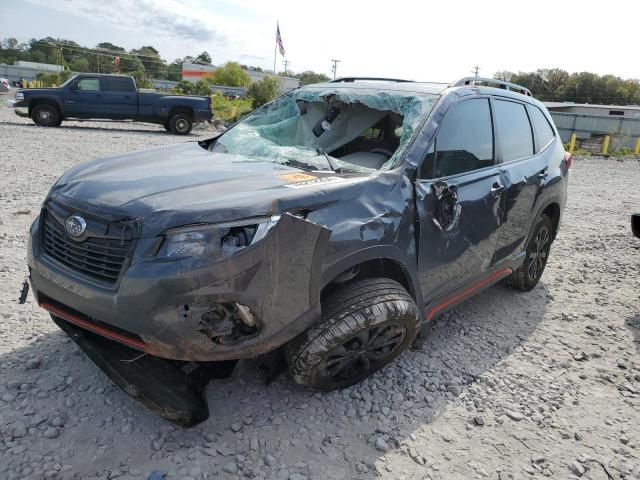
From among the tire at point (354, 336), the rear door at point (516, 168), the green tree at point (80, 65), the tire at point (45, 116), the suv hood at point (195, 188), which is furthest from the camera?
the green tree at point (80, 65)

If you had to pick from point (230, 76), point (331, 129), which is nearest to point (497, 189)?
point (331, 129)

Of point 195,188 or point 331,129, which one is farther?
point 331,129

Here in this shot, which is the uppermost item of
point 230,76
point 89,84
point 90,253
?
point 230,76

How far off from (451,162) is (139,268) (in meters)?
1.97

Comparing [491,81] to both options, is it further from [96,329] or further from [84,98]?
[84,98]

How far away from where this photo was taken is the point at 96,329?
2285mm

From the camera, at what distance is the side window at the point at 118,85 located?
15.7 meters

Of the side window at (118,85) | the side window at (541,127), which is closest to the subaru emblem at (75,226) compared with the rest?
the side window at (541,127)

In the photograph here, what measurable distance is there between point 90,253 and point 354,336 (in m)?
1.31

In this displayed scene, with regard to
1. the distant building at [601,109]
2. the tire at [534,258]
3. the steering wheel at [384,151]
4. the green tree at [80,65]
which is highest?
the green tree at [80,65]

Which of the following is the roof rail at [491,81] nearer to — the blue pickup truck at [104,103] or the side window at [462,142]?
the side window at [462,142]

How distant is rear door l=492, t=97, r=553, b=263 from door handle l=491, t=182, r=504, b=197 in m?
0.08

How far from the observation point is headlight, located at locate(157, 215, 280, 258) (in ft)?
6.82

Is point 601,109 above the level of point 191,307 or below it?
above
